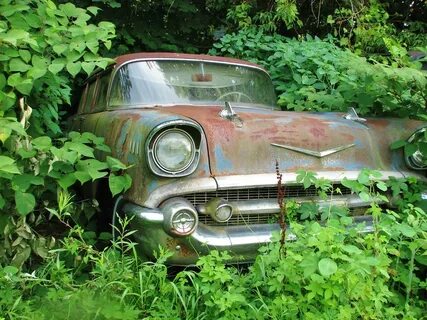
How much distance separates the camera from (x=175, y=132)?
271 cm

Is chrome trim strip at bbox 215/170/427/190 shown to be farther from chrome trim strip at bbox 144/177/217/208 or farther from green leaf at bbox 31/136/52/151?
green leaf at bbox 31/136/52/151

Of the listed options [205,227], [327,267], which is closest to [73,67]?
[205,227]

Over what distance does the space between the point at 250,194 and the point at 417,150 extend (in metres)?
1.24

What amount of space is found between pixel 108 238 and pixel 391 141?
202cm

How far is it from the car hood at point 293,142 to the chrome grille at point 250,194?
116 millimetres

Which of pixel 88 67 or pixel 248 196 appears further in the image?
pixel 248 196

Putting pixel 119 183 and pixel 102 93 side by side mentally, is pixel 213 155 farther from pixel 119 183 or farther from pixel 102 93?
pixel 102 93

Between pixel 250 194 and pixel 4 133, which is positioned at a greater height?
→ pixel 4 133

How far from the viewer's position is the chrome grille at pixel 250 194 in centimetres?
284

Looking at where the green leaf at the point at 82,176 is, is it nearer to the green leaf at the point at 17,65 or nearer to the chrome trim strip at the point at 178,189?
the chrome trim strip at the point at 178,189

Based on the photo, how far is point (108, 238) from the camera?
10.1 ft

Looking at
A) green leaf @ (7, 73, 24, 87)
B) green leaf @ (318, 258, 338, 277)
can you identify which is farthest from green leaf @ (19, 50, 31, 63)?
green leaf @ (318, 258, 338, 277)

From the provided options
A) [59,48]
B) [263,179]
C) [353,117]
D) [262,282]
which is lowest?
[262,282]

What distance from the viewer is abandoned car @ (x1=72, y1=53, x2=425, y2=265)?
2709mm
